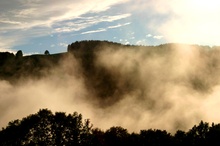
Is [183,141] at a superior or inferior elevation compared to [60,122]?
inferior

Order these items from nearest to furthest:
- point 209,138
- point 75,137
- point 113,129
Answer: point 209,138, point 75,137, point 113,129

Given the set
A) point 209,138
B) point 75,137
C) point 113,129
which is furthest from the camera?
point 113,129

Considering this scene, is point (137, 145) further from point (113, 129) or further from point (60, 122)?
point (60, 122)

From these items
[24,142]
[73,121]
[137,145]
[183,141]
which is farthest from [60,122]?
[183,141]

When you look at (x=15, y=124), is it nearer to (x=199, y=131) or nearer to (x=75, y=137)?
(x=75, y=137)

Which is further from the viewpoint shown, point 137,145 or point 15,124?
point 15,124

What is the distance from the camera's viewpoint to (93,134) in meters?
99.2

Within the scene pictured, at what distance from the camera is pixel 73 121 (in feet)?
326

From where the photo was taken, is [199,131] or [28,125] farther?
[28,125]

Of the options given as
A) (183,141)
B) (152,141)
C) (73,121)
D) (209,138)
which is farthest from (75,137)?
(209,138)

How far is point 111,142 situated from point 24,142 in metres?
22.4

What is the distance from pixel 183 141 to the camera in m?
90.8

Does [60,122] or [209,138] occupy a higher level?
[60,122]

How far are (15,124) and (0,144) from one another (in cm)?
669
